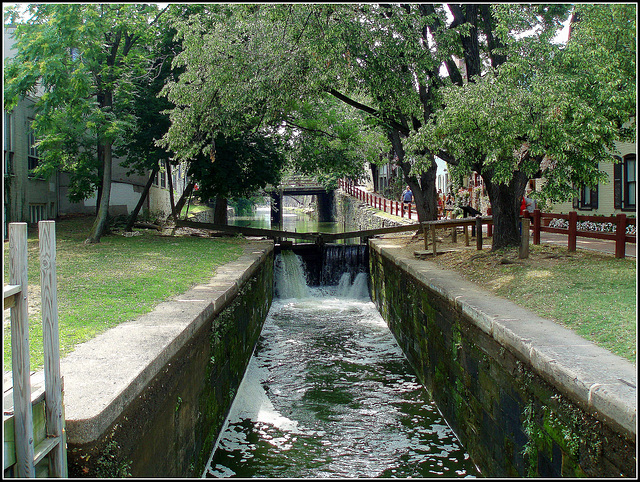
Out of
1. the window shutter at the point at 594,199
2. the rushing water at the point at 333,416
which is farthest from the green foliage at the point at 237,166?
the window shutter at the point at 594,199

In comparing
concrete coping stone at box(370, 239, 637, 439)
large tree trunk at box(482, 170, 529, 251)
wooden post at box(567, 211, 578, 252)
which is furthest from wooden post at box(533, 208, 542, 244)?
concrete coping stone at box(370, 239, 637, 439)

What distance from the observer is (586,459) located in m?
4.14

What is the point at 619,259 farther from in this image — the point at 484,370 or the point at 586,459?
the point at 586,459

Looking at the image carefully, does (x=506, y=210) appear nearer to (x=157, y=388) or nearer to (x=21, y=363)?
(x=157, y=388)

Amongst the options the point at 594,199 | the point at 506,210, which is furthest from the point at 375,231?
the point at 594,199

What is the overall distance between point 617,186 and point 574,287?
1215cm

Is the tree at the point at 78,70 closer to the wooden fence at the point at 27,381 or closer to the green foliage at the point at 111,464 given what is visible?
the wooden fence at the point at 27,381

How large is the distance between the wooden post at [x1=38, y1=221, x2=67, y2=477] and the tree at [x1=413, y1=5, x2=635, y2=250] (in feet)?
22.2

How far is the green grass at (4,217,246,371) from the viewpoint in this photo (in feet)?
20.9

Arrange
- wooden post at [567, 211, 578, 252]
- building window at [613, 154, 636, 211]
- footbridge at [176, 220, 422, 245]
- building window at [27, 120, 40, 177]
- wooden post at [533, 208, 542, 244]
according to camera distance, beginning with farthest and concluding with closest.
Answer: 1. footbridge at [176, 220, 422, 245]
2. building window at [27, 120, 40, 177]
3. building window at [613, 154, 636, 211]
4. wooden post at [533, 208, 542, 244]
5. wooden post at [567, 211, 578, 252]

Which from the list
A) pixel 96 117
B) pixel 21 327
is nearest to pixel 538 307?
pixel 21 327

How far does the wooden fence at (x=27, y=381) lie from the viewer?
311cm

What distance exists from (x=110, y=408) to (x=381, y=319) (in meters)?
11.6

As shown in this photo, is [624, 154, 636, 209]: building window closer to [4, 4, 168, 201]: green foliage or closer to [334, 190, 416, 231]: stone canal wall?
[334, 190, 416, 231]: stone canal wall
